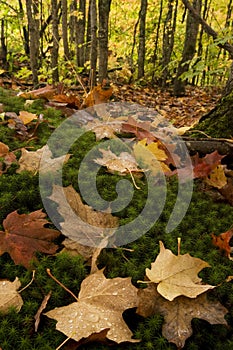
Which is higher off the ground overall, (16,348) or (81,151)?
(81,151)

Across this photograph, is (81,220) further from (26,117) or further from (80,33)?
(80,33)

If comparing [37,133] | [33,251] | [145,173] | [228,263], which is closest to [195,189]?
[145,173]

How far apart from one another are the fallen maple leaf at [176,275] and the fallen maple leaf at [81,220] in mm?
247

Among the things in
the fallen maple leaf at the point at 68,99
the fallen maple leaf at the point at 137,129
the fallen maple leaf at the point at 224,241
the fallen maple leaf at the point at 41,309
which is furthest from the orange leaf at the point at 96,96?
the fallen maple leaf at the point at 41,309

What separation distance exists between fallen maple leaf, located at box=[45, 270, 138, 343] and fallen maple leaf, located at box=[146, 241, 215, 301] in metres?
0.11

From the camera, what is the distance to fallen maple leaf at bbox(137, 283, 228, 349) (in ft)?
3.74

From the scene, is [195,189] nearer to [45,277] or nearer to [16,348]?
[45,277]

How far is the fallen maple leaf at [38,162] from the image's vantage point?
5.90 ft

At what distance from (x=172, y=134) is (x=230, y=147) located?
1.48 ft

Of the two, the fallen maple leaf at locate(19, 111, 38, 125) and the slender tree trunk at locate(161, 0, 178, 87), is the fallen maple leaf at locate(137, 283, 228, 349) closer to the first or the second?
the fallen maple leaf at locate(19, 111, 38, 125)

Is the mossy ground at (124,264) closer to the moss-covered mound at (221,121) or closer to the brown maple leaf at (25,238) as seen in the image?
the brown maple leaf at (25,238)

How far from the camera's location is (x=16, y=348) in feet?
3.52

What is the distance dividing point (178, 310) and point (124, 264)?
0.96ft

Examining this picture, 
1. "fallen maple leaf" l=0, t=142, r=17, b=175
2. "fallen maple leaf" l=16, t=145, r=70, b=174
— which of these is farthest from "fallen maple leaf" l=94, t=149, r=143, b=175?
"fallen maple leaf" l=0, t=142, r=17, b=175
